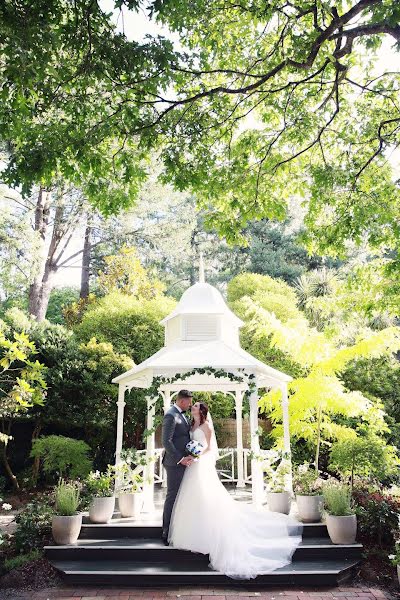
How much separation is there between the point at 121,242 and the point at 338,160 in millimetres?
15062

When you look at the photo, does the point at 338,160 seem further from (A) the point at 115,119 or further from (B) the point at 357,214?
(A) the point at 115,119

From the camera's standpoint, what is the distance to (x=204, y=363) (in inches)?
340

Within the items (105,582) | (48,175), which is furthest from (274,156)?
(105,582)

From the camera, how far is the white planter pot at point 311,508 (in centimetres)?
782

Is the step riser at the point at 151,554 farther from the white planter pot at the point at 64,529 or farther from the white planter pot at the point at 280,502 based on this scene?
the white planter pot at the point at 280,502

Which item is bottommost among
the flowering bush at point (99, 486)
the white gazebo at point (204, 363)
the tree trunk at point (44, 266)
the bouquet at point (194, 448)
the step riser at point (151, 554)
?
the step riser at point (151, 554)

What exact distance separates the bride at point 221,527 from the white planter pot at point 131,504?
4.15 feet

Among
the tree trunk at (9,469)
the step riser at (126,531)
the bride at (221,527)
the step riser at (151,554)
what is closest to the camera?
the bride at (221,527)

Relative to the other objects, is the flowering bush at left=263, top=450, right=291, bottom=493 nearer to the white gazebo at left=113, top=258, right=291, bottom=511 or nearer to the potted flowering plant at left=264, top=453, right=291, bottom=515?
the potted flowering plant at left=264, top=453, right=291, bottom=515

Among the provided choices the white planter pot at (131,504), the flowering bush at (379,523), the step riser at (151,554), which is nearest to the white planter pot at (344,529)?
the step riser at (151,554)

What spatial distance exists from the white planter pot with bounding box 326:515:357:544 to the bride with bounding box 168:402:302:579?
49 centimetres

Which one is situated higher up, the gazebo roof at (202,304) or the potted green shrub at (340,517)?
the gazebo roof at (202,304)

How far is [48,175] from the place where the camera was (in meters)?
5.66

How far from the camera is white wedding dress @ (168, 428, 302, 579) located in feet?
20.9
